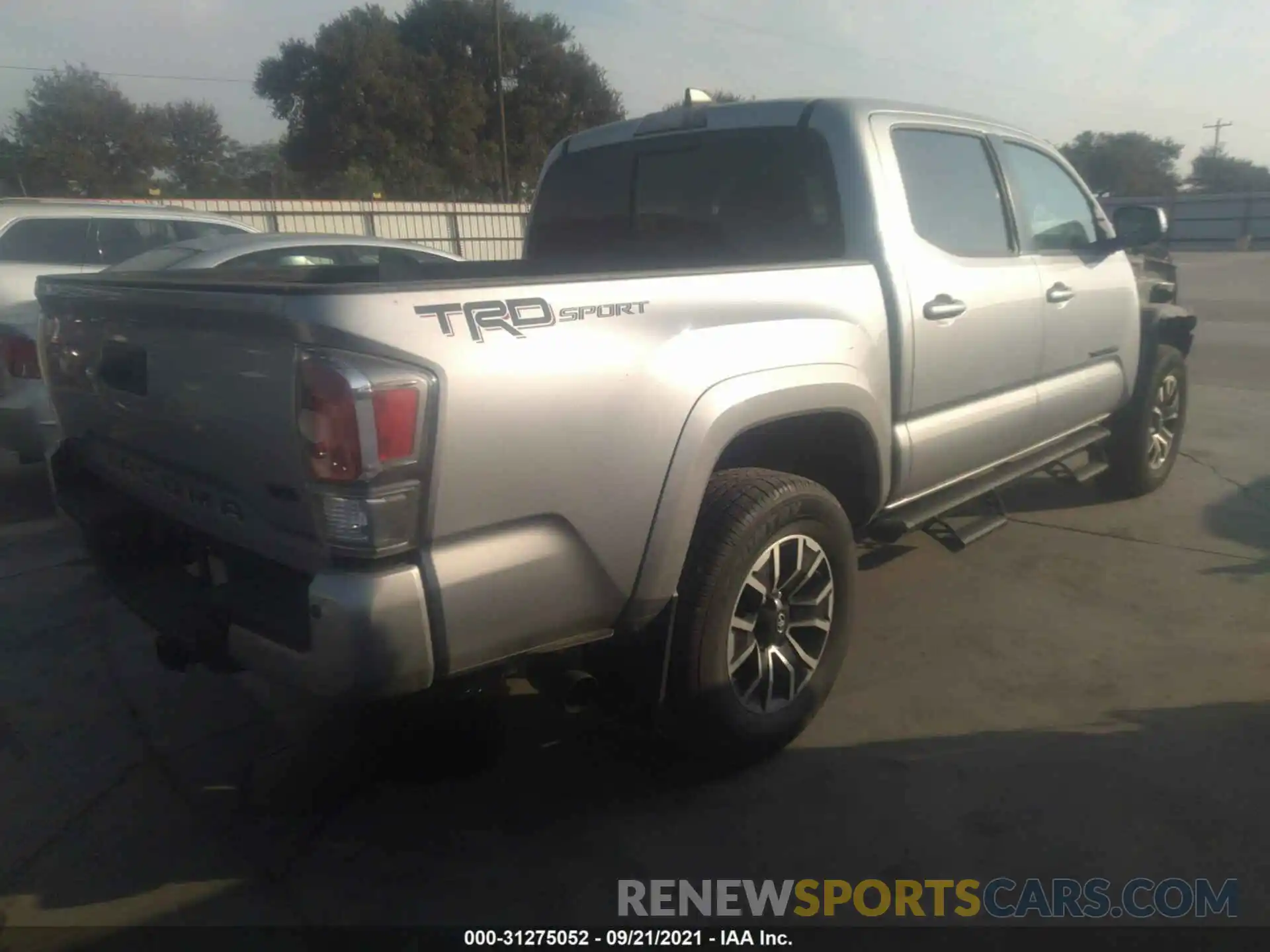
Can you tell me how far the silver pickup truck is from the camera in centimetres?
209

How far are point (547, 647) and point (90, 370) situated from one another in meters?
1.61

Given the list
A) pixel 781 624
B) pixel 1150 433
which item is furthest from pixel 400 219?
pixel 781 624

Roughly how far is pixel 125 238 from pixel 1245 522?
7852mm

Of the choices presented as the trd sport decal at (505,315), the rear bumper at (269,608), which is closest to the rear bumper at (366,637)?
the rear bumper at (269,608)

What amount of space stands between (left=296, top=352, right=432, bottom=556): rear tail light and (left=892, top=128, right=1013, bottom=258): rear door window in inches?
87.9

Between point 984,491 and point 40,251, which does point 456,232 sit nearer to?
point 40,251

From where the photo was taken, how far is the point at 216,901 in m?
2.55

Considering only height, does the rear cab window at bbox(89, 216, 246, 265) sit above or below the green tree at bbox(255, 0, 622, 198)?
below

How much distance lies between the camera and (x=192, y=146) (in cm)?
4512

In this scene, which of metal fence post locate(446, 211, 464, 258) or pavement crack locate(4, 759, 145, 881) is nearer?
pavement crack locate(4, 759, 145, 881)

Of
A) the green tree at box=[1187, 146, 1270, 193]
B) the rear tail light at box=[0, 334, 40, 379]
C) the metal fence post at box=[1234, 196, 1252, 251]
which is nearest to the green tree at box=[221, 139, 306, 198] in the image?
the rear tail light at box=[0, 334, 40, 379]

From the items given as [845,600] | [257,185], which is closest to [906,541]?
[845,600]

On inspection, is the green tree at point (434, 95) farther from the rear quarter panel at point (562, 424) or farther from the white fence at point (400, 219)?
the rear quarter panel at point (562, 424)

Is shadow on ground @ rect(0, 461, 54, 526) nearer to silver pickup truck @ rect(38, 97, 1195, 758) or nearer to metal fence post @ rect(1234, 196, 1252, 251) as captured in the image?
silver pickup truck @ rect(38, 97, 1195, 758)
